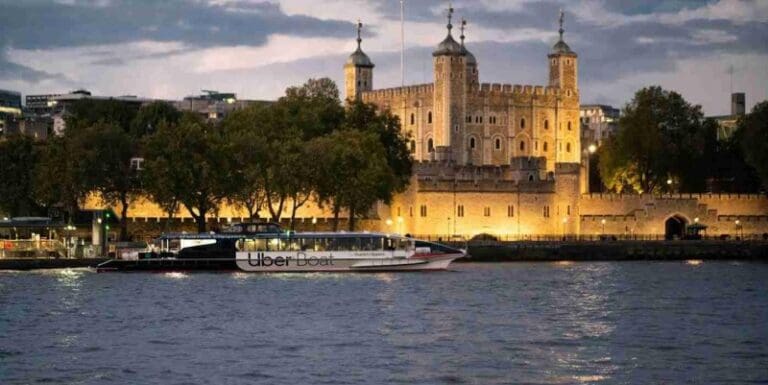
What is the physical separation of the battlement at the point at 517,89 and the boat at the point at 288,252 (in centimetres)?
5058

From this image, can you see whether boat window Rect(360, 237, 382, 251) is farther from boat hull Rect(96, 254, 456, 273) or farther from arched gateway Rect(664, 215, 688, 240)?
arched gateway Rect(664, 215, 688, 240)

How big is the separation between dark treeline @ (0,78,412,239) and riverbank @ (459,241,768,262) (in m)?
6.71

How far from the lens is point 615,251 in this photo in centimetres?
9569

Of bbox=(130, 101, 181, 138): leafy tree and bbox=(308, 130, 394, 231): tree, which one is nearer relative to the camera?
bbox=(308, 130, 394, 231): tree

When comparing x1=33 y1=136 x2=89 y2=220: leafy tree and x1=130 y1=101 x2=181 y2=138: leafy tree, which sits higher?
x1=130 y1=101 x2=181 y2=138: leafy tree

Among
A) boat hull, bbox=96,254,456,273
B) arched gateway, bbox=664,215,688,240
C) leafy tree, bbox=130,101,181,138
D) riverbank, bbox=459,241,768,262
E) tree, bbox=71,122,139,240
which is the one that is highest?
leafy tree, bbox=130,101,181,138

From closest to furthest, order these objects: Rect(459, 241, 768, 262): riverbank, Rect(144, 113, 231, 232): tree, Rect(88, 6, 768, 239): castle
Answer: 1. Rect(144, 113, 231, 232): tree
2. Rect(459, 241, 768, 262): riverbank
3. Rect(88, 6, 768, 239): castle

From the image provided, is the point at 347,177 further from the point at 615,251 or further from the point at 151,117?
the point at 151,117

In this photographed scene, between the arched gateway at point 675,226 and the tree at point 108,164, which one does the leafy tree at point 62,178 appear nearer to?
the tree at point 108,164

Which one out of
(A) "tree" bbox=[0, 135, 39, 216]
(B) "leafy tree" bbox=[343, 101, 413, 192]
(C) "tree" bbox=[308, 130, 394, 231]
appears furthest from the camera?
(B) "leafy tree" bbox=[343, 101, 413, 192]

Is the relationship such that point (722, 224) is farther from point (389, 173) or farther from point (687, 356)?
point (687, 356)

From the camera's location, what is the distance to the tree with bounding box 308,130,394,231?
9169 cm

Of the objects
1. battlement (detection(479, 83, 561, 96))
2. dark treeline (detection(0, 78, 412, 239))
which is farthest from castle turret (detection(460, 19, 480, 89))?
dark treeline (detection(0, 78, 412, 239))

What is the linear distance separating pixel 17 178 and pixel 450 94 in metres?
40.0
